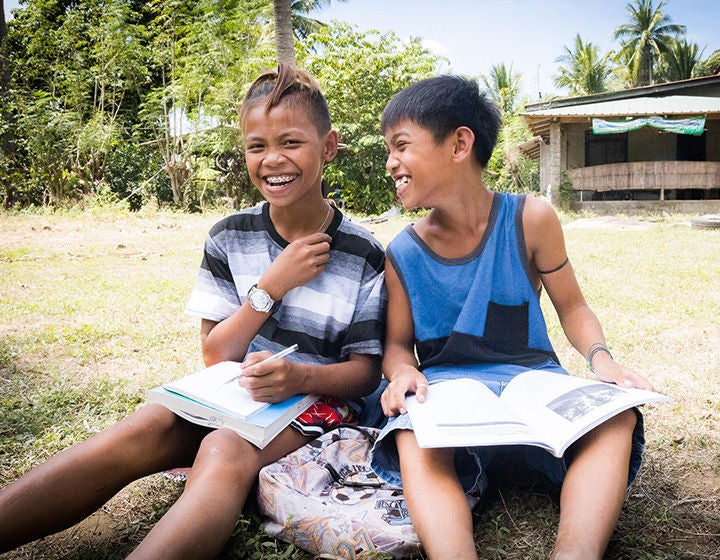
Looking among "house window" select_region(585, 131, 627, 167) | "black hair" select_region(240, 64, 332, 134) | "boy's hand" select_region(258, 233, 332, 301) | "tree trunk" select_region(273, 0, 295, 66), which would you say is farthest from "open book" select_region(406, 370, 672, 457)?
"house window" select_region(585, 131, 627, 167)

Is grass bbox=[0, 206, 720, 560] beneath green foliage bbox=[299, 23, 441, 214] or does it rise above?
beneath

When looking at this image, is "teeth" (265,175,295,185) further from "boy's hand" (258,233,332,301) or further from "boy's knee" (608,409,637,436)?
"boy's knee" (608,409,637,436)

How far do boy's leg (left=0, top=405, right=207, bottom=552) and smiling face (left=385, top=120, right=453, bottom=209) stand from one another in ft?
3.11

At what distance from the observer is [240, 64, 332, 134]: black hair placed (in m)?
1.85

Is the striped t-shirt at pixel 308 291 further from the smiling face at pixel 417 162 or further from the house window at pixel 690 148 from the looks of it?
the house window at pixel 690 148

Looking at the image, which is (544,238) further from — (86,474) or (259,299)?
(86,474)

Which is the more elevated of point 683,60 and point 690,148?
point 683,60

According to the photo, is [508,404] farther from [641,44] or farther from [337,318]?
[641,44]

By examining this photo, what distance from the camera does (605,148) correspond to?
15.8 m

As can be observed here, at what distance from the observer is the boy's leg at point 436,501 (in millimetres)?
1279

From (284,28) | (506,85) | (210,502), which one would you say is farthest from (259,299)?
(506,85)

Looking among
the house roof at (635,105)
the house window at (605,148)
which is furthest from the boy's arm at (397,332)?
the house window at (605,148)

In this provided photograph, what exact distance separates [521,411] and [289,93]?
114 cm

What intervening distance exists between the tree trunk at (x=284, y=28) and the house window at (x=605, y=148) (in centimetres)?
1041
